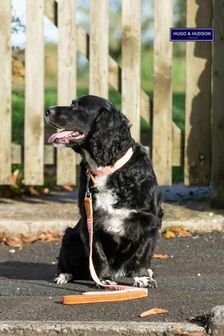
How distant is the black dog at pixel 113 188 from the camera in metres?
6.44

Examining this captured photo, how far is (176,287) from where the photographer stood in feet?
Result: 21.0

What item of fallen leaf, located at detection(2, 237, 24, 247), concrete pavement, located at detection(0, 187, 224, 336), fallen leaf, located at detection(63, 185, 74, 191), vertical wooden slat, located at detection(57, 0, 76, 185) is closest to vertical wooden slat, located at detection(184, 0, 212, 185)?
concrete pavement, located at detection(0, 187, 224, 336)

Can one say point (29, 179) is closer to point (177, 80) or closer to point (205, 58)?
point (205, 58)

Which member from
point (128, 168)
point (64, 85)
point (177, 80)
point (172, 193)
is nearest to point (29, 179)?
point (64, 85)

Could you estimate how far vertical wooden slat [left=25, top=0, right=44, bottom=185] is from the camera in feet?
27.8

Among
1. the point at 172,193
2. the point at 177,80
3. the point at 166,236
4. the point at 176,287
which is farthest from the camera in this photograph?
the point at 177,80

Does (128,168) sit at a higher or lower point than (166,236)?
higher

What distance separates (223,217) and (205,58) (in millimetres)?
1451

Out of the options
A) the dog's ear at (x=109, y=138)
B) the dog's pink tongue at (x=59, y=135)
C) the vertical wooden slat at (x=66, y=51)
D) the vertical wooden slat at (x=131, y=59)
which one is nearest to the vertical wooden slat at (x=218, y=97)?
the vertical wooden slat at (x=131, y=59)

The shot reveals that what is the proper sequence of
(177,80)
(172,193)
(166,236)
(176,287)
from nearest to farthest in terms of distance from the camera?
(176,287)
(166,236)
(172,193)
(177,80)

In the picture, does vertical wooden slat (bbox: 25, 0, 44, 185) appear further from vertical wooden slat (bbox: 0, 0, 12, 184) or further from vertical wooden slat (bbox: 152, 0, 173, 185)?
vertical wooden slat (bbox: 152, 0, 173, 185)

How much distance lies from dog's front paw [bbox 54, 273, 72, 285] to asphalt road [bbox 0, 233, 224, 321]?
5 centimetres

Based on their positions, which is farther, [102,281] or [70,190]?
[70,190]

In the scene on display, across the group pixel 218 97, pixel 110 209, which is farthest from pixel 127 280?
pixel 218 97
